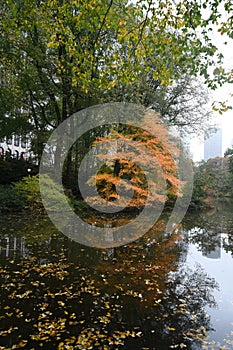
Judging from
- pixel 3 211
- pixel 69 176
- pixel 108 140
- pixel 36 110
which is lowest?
pixel 3 211

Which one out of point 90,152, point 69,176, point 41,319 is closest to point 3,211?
point 69,176

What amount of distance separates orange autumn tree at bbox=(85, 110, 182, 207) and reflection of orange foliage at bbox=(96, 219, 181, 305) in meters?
5.04

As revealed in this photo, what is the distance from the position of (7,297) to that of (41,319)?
0.84m

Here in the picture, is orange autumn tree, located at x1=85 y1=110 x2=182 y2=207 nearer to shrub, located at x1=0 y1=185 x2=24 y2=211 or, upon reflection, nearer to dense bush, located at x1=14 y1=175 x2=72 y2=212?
dense bush, located at x1=14 y1=175 x2=72 y2=212

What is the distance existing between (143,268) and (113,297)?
156 centimetres

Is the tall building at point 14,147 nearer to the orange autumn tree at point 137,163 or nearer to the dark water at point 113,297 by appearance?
the orange autumn tree at point 137,163

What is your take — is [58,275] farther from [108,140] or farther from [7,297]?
[108,140]

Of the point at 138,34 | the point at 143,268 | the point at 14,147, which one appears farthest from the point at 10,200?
the point at 14,147

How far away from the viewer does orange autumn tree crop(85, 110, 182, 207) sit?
12.3 meters

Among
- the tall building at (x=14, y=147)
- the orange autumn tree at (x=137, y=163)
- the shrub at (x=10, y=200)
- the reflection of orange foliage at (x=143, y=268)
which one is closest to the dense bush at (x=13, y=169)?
the tall building at (x=14, y=147)

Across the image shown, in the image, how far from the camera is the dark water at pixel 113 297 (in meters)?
2.94

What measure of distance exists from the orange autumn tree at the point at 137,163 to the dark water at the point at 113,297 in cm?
571

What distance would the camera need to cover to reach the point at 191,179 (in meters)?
18.7

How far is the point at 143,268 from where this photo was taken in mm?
5414
